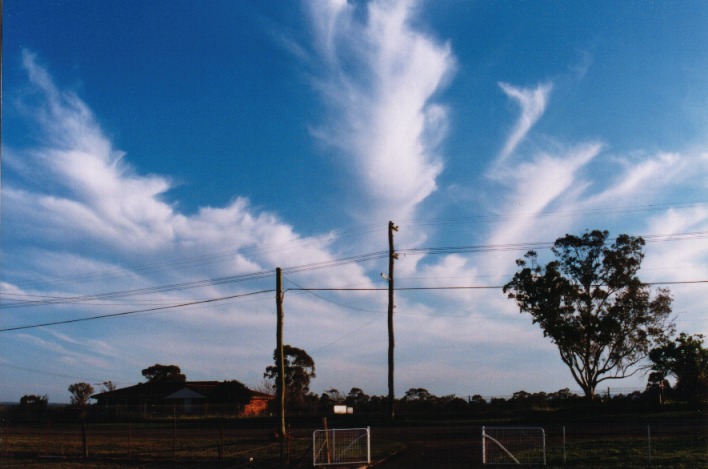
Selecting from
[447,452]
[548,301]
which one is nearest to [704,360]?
[548,301]

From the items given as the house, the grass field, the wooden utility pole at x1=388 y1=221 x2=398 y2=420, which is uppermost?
the wooden utility pole at x1=388 y1=221 x2=398 y2=420

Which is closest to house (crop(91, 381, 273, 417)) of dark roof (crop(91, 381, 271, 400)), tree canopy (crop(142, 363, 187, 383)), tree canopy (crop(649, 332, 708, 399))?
dark roof (crop(91, 381, 271, 400))

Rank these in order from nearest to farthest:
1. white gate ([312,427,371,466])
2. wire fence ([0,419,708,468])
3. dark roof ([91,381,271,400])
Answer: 1. wire fence ([0,419,708,468])
2. white gate ([312,427,371,466])
3. dark roof ([91,381,271,400])

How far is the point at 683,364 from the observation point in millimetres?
44812

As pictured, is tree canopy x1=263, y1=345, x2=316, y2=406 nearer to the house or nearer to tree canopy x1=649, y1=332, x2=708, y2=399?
the house

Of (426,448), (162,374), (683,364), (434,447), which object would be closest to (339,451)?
(426,448)

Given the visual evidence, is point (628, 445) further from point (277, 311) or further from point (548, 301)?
point (548, 301)

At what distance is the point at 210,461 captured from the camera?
24172 mm

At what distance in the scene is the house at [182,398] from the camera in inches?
2520

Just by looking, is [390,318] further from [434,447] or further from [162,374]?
[162,374]

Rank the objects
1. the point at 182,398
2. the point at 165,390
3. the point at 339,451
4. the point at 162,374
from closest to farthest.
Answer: the point at 339,451, the point at 182,398, the point at 165,390, the point at 162,374

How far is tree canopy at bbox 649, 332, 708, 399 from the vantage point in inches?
1718

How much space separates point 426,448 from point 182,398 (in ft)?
168

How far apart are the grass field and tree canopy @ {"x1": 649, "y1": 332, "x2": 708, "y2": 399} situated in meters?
7.08
